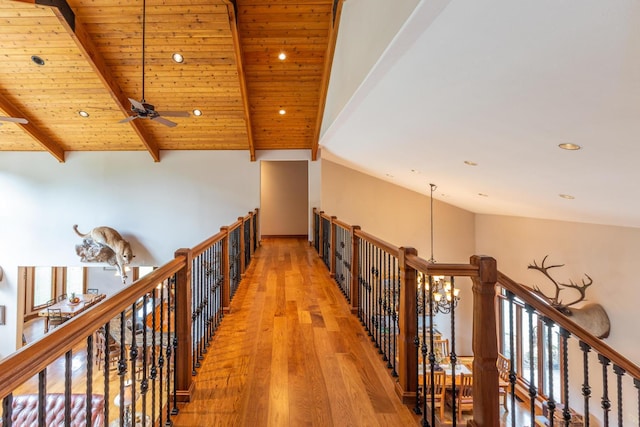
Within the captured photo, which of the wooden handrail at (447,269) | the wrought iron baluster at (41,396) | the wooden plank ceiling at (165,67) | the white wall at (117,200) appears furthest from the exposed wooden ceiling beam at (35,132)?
the wooden handrail at (447,269)

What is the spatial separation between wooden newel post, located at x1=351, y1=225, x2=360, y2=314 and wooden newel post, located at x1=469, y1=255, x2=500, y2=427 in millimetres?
2148

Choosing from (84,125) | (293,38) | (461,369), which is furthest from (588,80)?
(84,125)

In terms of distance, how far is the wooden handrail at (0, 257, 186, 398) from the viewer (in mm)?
846

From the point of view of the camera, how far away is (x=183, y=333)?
223 cm

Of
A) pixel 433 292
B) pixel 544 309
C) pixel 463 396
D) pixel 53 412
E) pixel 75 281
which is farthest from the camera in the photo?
pixel 75 281

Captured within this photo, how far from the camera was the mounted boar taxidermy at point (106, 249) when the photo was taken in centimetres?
841

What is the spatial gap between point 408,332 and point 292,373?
94 cm

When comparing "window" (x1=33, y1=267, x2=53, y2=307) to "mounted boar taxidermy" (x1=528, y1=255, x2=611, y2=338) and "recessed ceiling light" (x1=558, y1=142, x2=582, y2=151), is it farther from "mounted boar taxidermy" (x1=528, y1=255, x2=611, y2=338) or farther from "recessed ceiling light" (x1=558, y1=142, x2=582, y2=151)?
"recessed ceiling light" (x1=558, y1=142, x2=582, y2=151)

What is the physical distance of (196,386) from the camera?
7.57 ft

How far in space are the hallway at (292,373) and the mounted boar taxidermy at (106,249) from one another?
5.70m

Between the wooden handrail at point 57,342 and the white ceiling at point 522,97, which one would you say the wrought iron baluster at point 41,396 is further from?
the white ceiling at point 522,97

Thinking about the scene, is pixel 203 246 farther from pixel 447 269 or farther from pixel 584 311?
pixel 584 311

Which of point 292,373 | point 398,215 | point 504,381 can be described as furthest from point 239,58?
point 504,381

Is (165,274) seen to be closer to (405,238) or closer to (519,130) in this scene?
(519,130)
